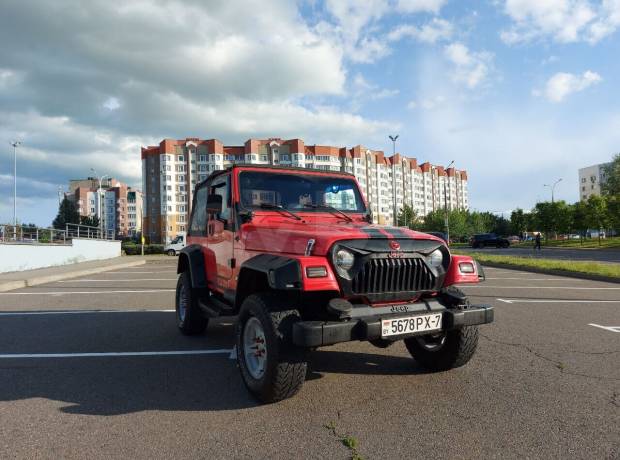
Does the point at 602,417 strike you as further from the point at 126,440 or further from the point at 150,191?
the point at 150,191

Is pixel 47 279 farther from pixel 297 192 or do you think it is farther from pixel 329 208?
pixel 329 208

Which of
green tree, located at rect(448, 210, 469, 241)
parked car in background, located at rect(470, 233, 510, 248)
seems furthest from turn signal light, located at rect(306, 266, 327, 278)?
green tree, located at rect(448, 210, 469, 241)

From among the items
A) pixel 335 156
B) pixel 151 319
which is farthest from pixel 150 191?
pixel 151 319

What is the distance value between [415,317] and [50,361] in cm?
401

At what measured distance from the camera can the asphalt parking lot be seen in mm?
2730

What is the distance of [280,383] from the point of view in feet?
10.6

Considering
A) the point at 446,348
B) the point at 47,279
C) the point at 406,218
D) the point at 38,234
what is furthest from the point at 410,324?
the point at 406,218

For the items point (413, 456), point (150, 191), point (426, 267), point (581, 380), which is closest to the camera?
point (413, 456)

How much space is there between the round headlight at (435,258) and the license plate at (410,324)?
450 millimetres

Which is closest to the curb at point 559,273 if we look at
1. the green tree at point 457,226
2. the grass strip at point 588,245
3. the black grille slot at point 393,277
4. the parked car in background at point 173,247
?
the black grille slot at point 393,277

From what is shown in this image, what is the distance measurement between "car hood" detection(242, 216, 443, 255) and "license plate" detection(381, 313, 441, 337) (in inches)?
25.6

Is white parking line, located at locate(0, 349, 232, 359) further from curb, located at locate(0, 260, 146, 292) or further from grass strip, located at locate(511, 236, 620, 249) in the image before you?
grass strip, located at locate(511, 236, 620, 249)

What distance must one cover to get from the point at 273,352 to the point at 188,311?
9.49 ft

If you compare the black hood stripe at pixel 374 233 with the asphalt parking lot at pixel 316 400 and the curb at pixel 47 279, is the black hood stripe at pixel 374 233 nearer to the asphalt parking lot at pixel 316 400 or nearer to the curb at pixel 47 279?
the asphalt parking lot at pixel 316 400
